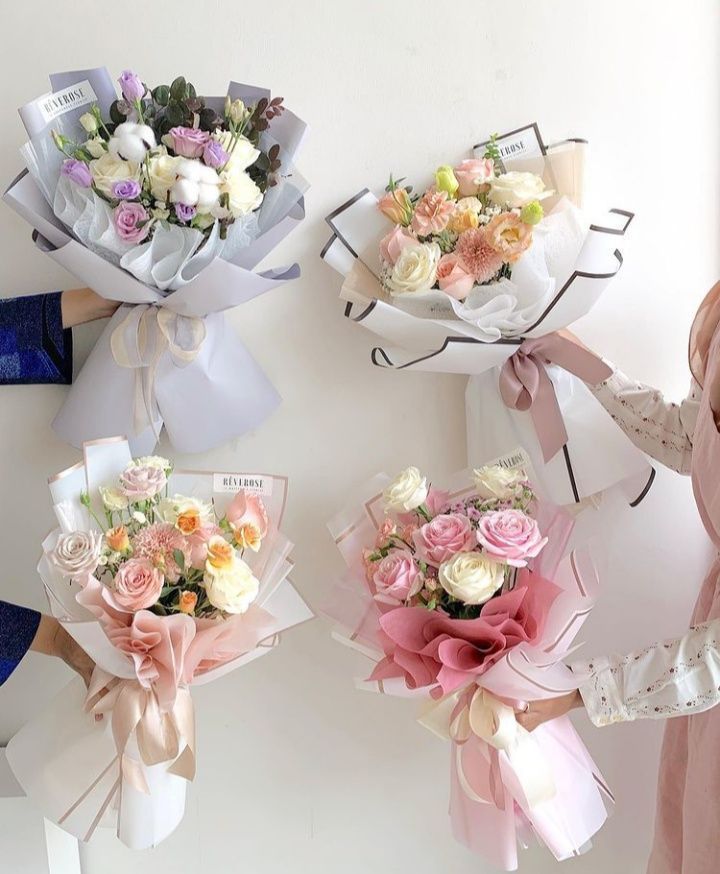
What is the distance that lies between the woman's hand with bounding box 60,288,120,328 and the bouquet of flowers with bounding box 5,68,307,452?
0.04 m

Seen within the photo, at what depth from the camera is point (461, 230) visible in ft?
4.04

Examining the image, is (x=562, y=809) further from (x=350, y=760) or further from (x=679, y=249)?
(x=679, y=249)

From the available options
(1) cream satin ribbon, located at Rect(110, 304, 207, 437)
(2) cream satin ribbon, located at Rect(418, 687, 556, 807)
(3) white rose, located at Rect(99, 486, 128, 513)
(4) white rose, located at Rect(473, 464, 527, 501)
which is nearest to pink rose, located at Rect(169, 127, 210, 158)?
(1) cream satin ribbon, located at Rect(110, 304, 207, 437)

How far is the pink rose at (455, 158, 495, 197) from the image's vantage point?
126 cm

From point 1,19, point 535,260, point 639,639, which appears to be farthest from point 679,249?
point 1,19

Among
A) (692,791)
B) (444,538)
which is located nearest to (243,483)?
(444,538)

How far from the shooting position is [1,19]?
1298 mm

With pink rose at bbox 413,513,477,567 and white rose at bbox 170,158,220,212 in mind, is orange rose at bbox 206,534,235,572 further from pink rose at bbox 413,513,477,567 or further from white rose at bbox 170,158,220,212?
white rose at bbox 170,158,220,212

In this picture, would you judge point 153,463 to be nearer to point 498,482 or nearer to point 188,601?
point 188,601

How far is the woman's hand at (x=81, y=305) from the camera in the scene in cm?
129

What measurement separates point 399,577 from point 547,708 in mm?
283

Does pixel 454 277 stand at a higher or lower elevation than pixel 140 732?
higher

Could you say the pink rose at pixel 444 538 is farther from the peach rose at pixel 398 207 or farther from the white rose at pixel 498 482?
the peach rose at pixel 398 207

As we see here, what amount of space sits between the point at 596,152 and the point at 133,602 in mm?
981
